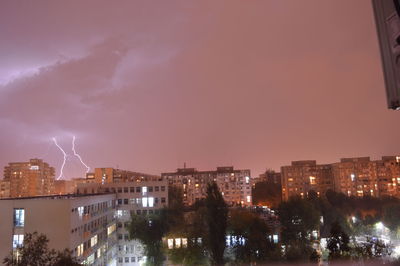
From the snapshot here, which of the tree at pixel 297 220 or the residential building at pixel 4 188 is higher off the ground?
the residential building at pixel 4 188

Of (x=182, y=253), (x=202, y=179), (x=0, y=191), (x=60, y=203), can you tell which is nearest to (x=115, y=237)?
(x=182, y=253)

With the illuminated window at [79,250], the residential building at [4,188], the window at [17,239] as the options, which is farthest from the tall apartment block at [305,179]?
the residential building at [4,188]

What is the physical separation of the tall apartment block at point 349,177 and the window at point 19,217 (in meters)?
41.8

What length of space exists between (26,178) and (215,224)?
2841 inches

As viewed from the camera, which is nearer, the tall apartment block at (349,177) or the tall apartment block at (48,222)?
the tall apartment block at (48,222)

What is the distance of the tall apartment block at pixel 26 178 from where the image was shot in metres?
77.4

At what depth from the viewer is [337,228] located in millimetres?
18547

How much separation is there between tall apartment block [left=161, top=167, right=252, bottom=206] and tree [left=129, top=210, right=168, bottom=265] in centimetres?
3499

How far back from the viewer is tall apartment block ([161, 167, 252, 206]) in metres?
62.4

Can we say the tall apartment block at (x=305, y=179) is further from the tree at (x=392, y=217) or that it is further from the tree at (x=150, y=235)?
the tree at (x=150, y=235)

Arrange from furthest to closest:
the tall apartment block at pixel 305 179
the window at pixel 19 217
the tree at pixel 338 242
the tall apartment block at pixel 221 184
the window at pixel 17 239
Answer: the tall apartment block at pixel 221 184 → the tall apartment block at pixel 305 179 → the tree at pixel 338 242 → the window at pixel 19 217 → the window at pixel 17 239

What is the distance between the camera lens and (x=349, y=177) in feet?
186

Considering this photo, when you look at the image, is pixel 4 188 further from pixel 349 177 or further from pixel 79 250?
pixel 349 177

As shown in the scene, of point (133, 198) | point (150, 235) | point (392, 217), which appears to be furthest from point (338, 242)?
point (133, 198)
